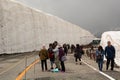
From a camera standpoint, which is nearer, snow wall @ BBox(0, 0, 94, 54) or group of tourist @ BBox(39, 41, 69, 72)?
group of tourist @ BBox(39, 41, 69, 72)

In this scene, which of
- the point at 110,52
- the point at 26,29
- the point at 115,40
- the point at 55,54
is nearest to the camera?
the point at 110,52

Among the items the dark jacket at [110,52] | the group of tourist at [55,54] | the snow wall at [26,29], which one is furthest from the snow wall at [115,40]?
the snow wall at [26,29]

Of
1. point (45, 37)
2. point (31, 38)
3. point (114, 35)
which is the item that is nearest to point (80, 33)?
point (45, 37)

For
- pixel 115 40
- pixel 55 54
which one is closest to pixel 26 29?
pixel 115 40

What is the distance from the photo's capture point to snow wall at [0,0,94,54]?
68.6 metres

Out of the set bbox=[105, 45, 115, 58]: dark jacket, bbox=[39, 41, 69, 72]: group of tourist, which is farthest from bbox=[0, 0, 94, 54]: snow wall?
bbox=[105, 45, 115, 58]: dark jacket

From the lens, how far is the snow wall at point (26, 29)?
225ft

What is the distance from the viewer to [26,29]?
247 feet

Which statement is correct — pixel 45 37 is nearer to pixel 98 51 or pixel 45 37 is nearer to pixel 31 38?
pixel 31 38

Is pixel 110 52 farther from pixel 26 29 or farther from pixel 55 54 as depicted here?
pixel 26 29

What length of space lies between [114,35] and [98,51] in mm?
11079

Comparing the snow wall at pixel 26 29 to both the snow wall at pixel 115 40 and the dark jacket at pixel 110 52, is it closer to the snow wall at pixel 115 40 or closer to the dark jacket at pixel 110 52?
the snow wall at pixel 115 40

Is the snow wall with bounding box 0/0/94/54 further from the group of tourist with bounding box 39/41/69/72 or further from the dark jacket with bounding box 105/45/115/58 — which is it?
the dark jacket with bounding box 105/45/115/58

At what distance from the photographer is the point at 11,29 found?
70.6 m
